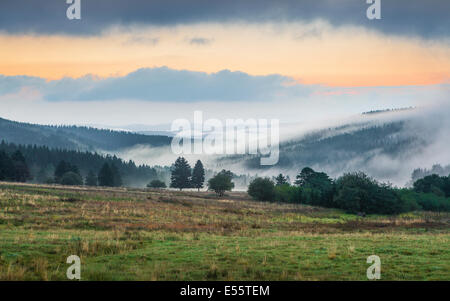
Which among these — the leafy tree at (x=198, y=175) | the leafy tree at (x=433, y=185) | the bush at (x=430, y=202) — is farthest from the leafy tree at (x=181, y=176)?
the leafy tree at (x=433, y=185)

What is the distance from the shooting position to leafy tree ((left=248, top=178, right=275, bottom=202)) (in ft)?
475

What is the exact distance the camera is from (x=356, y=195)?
117938 millimetres

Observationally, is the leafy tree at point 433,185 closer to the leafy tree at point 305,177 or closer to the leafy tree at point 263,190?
the leafy tree at point 305,177

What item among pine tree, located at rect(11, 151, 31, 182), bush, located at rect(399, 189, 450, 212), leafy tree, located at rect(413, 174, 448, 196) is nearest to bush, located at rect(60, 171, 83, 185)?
pine tree, located at rect(11, 151, 31, 182)

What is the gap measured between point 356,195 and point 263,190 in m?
34.2

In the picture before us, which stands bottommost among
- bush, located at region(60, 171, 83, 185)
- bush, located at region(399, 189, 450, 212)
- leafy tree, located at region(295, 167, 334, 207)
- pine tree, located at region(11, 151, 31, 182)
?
bush, located at region(399, 189, 450, 212)

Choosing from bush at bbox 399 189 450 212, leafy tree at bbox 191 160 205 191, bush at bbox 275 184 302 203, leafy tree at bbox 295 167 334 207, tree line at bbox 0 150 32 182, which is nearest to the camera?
leafy tree at bbox 295 167 334 207

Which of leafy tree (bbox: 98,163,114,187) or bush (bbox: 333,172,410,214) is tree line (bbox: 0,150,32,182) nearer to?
leafy tree (bbox: 98,163,114,187)

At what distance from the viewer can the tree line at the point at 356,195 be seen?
11930 cm

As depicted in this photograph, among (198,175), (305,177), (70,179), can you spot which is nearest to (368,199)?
(305,177)

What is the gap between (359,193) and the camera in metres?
119

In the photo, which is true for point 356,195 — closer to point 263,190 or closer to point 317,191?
point 317,191
